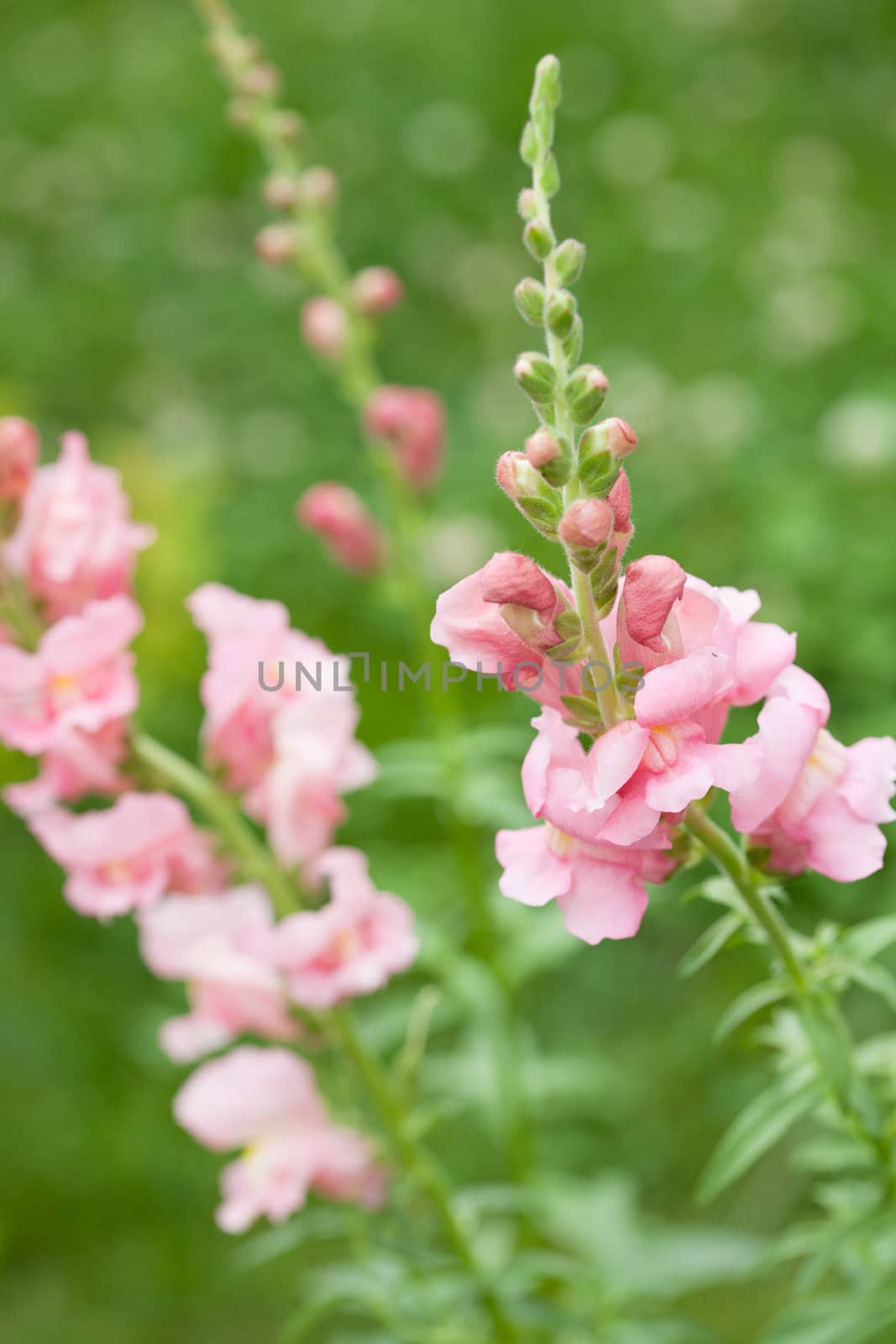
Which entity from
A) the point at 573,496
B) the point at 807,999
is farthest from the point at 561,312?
the point at 807,999

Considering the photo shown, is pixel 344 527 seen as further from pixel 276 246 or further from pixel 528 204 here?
pixel 528 204

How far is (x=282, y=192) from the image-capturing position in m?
2.18

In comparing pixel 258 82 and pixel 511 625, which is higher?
pixel 258 82

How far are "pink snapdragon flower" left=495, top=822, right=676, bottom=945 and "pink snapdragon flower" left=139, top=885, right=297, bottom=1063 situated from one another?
56 cm

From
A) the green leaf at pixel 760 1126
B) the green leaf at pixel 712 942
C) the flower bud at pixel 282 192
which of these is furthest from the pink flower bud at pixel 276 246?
the green leaf at pixel 760 1126

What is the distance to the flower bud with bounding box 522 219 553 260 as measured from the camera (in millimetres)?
1106

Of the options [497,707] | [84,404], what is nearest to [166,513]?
[497,707]

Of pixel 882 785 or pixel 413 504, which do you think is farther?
pixel 413 504

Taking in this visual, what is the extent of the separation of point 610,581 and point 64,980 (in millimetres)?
2727

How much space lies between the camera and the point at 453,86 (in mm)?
6242

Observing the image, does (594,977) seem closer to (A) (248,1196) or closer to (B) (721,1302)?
(B) (721,1302)

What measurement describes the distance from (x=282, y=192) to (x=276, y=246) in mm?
83

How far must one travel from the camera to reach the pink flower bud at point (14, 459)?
155cm

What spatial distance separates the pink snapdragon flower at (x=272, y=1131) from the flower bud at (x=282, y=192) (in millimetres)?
1267
